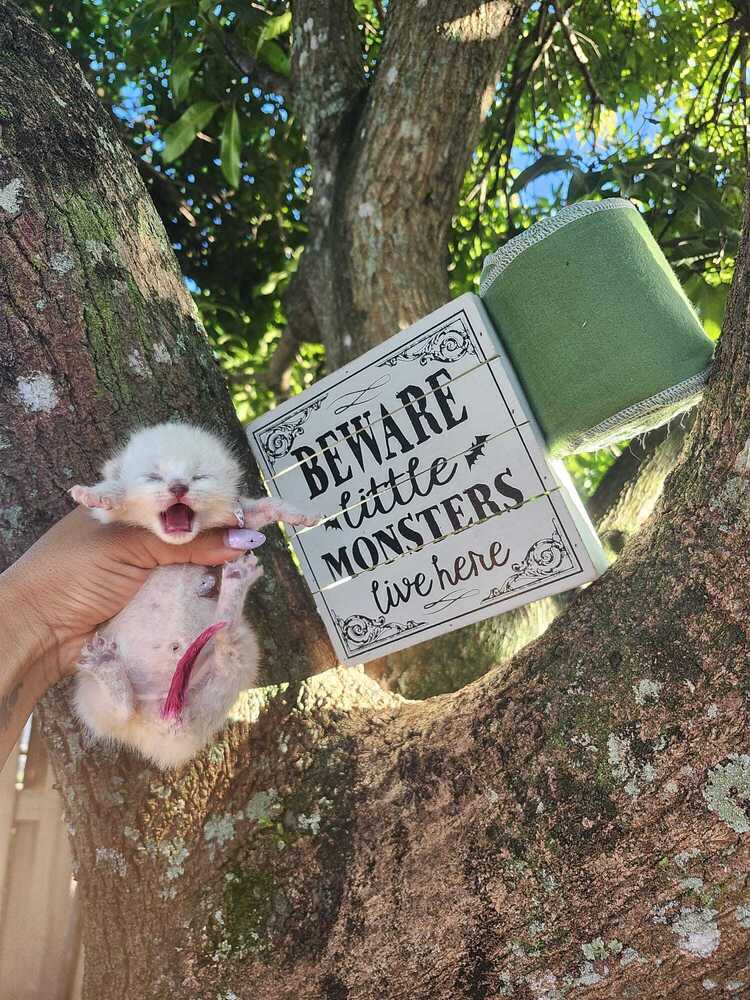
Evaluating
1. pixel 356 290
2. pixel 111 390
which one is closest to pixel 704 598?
pixel 111 390

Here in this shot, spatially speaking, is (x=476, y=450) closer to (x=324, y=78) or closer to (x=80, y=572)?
(x=80, y=572)

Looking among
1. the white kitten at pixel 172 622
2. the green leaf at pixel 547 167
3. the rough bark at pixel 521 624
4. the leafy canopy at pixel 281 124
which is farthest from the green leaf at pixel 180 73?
the rough bark at pixel 521 624

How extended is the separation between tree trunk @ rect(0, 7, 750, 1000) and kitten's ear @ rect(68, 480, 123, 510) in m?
0.23

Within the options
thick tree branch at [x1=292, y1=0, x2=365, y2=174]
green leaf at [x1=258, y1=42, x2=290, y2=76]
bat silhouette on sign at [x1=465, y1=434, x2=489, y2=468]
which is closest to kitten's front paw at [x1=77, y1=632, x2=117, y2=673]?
bat silhouette on sign at [x1=465, y1=434, x2=489, y2=468]

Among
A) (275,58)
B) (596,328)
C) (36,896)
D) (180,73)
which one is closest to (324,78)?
(180,73)

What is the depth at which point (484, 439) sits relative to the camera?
6.27 feet

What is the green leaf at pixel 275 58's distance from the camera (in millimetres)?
3490

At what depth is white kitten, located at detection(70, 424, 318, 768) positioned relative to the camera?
1.77 meters

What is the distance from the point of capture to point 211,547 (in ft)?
6.16

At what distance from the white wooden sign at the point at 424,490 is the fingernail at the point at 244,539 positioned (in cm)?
31

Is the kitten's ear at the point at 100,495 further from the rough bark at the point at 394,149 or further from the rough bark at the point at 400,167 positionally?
the rough bark at the point at 394,149

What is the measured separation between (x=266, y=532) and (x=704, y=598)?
3.73 ft

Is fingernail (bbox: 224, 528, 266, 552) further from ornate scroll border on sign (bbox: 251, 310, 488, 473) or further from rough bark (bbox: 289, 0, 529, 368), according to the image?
rough bark (bbox: 289, 0, 529, 368)

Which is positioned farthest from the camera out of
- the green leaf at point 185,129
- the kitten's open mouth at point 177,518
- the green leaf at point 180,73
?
the green leaf at point 185,129
